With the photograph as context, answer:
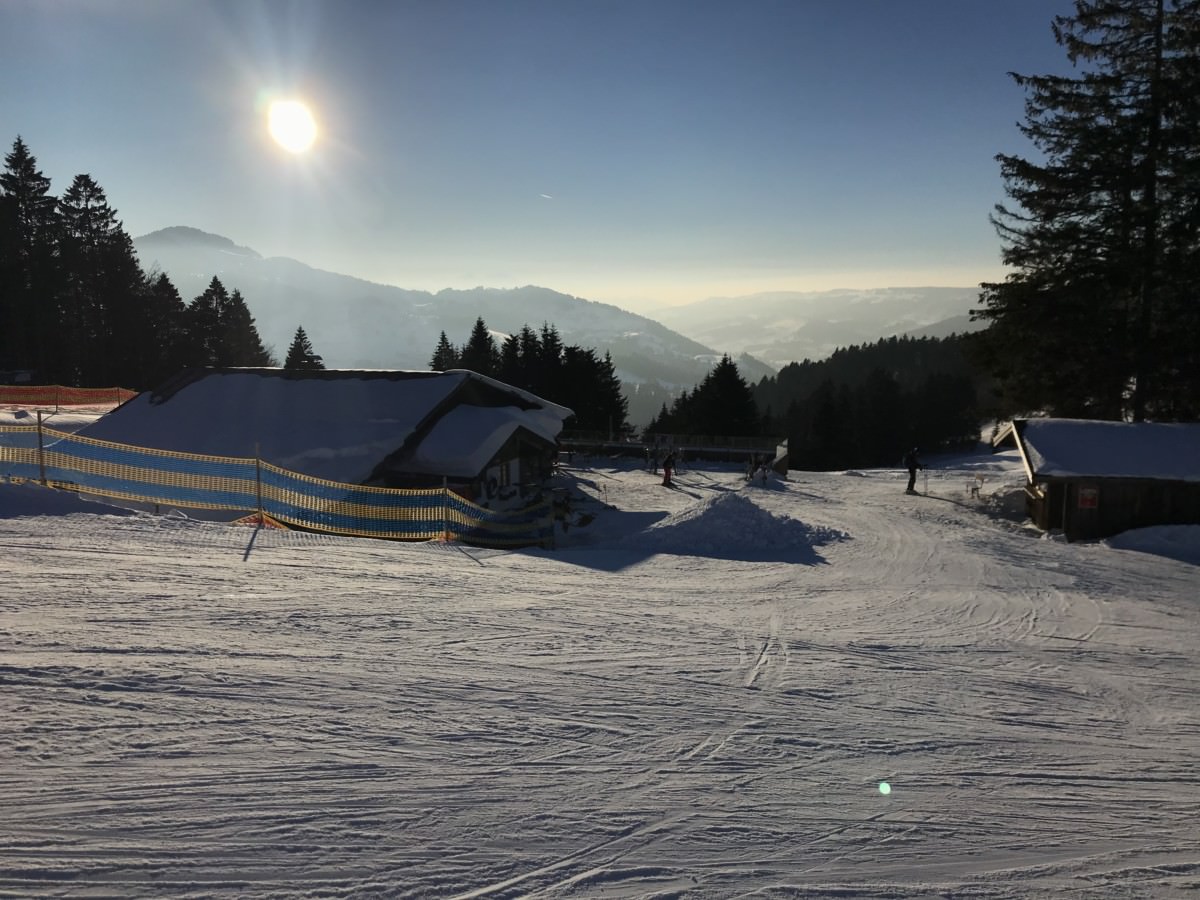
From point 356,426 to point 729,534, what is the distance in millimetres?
13451

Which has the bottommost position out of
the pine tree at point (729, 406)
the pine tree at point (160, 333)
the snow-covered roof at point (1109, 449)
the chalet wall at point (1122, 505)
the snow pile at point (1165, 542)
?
the snow pile at point (1165, 542)

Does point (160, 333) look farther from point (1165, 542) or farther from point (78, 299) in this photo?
point (1165, 542)

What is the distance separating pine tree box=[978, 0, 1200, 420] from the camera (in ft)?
76.6

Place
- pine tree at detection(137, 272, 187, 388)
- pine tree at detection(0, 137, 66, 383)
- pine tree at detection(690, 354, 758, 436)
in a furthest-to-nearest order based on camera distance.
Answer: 1. pine tree at detection(690, 354, 758, 436)
2. pine tree at detection(137, 272, 187, 388)
3. pine tree at detection(0, 137, 66, 383)

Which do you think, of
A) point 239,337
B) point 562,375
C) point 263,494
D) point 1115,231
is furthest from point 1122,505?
point 239,337

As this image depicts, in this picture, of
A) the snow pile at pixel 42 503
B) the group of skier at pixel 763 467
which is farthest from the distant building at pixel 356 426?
the snow pile at pixel 42 503

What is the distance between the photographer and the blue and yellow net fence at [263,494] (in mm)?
15992

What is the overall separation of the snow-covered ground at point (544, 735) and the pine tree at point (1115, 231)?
1643cm

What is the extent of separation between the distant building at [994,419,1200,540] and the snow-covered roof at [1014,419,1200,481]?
0.02 metres

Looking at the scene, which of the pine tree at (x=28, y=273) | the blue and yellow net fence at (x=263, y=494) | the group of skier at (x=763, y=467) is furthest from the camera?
the pine tree at (x=28, y=273)

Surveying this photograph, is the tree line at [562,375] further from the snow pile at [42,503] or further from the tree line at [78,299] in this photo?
the snow pile at [42,503]

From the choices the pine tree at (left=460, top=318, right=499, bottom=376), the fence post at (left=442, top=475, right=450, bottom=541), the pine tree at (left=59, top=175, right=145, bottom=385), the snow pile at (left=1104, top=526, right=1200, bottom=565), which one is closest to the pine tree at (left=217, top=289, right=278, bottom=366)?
the pine tree at (left=59, top=175, right=145, bottom=385)

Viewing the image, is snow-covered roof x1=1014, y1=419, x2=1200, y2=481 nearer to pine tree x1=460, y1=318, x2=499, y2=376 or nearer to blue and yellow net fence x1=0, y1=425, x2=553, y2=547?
blue and yellow net fence x1=0, y1=425, x2=553, y2=547

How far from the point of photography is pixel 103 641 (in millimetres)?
6617
